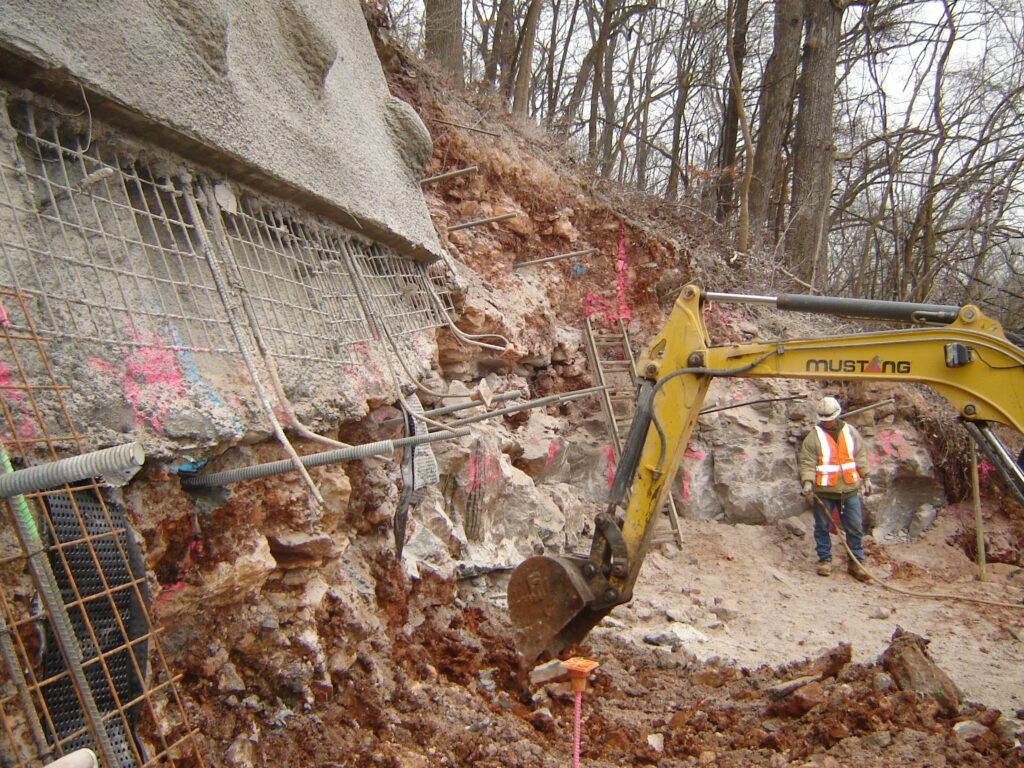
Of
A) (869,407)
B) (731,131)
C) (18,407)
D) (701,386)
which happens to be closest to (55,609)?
(18,407)

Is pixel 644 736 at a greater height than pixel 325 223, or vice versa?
pixel 325 223

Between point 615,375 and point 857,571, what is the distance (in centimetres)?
319

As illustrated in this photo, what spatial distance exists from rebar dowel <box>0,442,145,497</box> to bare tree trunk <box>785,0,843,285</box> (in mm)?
11312

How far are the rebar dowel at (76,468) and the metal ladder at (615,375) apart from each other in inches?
253

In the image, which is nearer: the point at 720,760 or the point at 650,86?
the point at 720,760

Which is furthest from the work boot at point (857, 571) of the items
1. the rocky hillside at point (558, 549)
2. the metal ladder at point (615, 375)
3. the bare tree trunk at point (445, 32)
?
the bare tree trunk at point (445, 32)

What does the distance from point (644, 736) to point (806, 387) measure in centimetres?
587

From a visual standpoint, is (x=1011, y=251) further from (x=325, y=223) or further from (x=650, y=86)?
(x=325, y=223)

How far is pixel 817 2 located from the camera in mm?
12031

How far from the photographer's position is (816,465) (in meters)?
7.73

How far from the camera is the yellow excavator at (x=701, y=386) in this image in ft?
12.5

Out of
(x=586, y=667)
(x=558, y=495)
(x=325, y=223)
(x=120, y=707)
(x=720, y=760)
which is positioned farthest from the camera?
(x=558, y=495)

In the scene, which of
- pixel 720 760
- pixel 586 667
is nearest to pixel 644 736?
pixel 720 760

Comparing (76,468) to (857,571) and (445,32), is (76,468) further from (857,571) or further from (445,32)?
(445,32)
